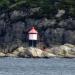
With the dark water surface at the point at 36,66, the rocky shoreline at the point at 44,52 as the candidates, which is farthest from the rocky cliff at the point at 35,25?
the dark water surface at the point at 36,66

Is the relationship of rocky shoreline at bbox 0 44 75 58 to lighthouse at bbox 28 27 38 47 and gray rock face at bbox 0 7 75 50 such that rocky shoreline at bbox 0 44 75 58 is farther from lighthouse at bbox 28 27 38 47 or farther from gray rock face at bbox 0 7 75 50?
lighthouse at bbox 28 27 38 47

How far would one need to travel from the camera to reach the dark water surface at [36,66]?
395 ft

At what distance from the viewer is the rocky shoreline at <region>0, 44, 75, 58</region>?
150875 millimetres

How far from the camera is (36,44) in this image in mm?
160875

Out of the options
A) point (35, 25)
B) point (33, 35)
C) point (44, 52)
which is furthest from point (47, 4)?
point (44, 52)

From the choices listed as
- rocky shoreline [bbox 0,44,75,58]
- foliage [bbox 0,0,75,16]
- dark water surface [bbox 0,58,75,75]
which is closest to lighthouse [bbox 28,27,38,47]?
foliage [bbox 0,0,75,16]

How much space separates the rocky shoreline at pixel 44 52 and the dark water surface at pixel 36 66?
4701 mm

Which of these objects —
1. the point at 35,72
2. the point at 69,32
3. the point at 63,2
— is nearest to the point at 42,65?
the point at 35,72

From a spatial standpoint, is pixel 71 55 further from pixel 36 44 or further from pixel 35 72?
pixel 35 72

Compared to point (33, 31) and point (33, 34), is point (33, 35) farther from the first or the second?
point (33, 31)

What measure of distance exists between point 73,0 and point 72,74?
5898cm

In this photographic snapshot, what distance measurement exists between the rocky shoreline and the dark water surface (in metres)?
4.70

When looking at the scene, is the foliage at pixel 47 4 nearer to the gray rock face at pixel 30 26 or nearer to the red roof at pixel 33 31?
the gray rock face at pixel 30 26

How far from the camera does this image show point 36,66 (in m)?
130
